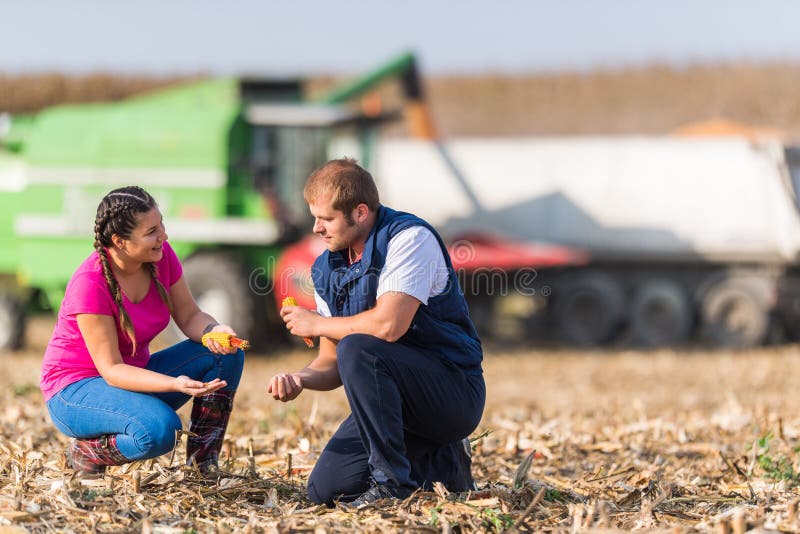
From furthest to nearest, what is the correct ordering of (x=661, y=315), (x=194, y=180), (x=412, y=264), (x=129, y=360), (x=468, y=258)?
(x=661, y=315)
(x=468, y=258)
(x=194, y=180)
(x=129, y=360)
(x=412, y=264)

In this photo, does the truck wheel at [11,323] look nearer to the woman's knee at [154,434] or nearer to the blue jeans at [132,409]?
the blue jeans at [132,409]

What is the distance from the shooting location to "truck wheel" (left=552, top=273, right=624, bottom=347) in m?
17.0

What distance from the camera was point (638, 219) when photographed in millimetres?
17344

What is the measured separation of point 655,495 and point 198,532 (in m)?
2.02

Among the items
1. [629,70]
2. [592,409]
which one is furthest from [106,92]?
[592,409]

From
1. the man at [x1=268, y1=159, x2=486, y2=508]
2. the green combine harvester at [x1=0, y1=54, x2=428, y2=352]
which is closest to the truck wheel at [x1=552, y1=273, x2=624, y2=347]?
the green combine harvester at [x1=0, y1=54, x2=428, y2=352]

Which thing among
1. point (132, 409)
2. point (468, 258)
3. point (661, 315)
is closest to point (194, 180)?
point (468, 258)

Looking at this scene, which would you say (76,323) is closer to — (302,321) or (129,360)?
(129,360)

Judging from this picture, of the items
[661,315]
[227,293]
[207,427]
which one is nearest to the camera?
[207,427]

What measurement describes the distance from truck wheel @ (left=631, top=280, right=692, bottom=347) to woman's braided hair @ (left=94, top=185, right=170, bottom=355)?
42.8ft

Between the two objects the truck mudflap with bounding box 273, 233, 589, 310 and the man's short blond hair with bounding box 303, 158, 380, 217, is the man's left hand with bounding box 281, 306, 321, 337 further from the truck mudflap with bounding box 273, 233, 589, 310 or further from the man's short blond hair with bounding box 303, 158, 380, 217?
the truck mudflap with bounding box 273, 233, 589, 310

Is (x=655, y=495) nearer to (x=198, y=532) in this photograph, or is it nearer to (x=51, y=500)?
(x=198, y=532)

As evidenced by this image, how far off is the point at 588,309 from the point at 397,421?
12929 mm

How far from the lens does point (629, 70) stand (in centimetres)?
4272
